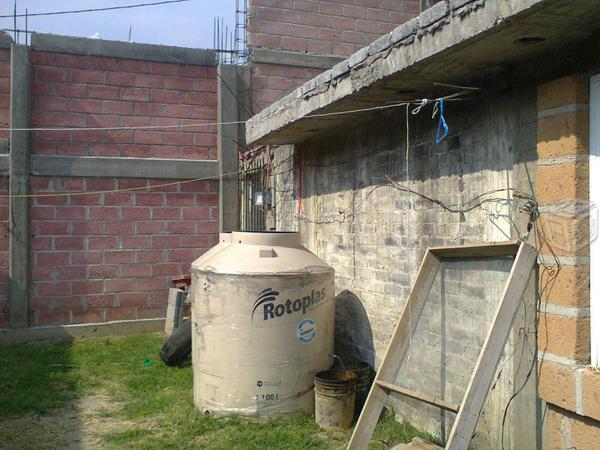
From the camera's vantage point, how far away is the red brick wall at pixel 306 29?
990 centimetres

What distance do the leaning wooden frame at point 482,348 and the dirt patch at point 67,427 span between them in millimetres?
2284

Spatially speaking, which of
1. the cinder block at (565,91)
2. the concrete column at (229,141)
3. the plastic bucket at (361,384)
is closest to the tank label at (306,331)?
the plastic bucket at (361,384)

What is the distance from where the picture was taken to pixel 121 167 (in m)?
8.88

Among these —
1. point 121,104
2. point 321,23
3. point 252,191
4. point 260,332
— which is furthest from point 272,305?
point 321,23

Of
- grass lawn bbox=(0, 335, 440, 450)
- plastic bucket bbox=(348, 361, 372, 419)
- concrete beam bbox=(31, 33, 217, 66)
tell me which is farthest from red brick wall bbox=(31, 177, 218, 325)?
plastic bucket bbox=(348, 361, 372, 419)

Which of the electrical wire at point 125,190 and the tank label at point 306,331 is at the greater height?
the electrical wire at point 125,190

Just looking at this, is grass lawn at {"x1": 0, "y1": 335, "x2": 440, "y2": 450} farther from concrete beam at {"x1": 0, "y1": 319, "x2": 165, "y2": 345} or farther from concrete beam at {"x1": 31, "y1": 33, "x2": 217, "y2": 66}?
concrete beam at {"x1": 31, "y1": 33, "x2": 217, "y2": 66}

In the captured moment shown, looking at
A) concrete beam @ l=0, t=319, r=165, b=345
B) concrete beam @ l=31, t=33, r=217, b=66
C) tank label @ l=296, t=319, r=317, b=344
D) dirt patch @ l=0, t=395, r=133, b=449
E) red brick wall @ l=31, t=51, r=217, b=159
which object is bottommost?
dirt patch @ l=0, t=395, r=133, b=449

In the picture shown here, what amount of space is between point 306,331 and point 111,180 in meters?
4.97

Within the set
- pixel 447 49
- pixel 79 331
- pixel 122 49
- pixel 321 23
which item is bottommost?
pixel 79 331

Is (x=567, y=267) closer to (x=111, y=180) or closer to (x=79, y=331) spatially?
(x=111, y=180)

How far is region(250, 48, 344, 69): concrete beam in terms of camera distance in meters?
9.87

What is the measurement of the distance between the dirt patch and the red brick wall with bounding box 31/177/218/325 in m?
3.25

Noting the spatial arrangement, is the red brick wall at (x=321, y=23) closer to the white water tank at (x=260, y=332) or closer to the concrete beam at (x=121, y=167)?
the concrete beam at (x=121, y=167)
